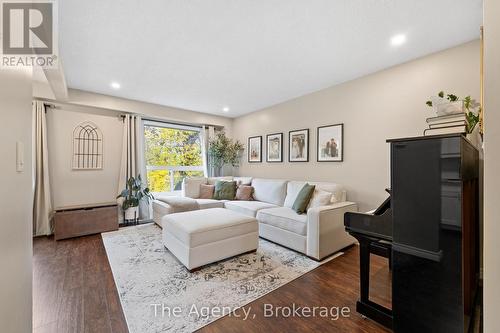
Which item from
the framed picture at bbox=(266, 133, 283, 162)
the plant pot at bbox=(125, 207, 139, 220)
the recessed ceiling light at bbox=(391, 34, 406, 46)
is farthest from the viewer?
the framed picture at bbox=(266, 133, 283, 162)

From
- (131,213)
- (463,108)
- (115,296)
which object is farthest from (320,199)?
(131,213)

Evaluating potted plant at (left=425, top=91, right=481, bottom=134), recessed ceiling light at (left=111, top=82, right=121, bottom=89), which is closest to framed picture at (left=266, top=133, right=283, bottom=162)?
potted plant at (left=425, top=91, right=481, bottom=134)

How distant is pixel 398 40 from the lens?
2.27 m

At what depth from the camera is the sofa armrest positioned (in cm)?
255

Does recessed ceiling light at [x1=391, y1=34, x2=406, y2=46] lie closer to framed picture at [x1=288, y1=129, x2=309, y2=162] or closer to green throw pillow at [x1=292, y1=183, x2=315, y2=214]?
framed picture at [x1=288, y1=129, x2=309, y2=162]

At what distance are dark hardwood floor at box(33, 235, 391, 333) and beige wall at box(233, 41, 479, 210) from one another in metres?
1.17

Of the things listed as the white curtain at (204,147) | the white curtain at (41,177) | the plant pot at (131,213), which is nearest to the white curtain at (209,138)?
the white curtain at (204,147)

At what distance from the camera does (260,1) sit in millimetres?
1746

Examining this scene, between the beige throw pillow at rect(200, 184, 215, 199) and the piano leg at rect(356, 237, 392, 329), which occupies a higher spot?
the beige throw pillow at rect(200, 184, 215, 199)

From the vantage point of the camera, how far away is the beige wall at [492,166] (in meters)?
0.74

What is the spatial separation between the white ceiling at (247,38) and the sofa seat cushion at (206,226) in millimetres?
1967

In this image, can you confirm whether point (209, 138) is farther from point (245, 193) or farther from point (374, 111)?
point (374, 111)

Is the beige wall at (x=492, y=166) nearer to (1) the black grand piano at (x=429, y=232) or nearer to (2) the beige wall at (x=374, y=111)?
(1) the black grand piano at (x=429, y=232)

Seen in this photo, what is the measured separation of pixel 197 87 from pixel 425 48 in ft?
10.1
